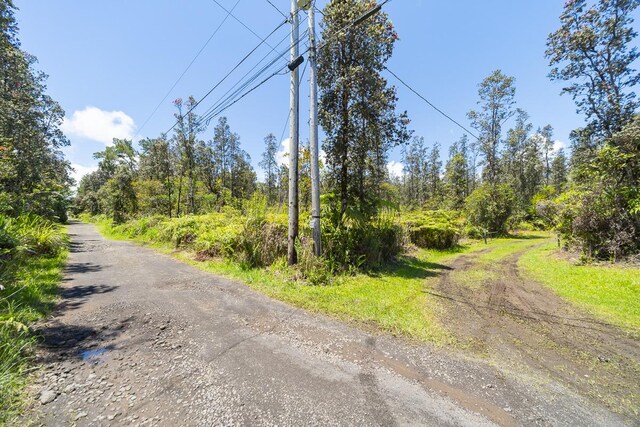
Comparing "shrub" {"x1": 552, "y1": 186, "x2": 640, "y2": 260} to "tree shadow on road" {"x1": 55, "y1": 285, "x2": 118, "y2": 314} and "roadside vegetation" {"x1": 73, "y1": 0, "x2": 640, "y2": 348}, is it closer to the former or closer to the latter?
"roadside vegetation" {"x1": 73, "y1": 0, "x2": 640, "y2": 348}

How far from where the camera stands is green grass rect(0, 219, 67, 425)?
2.22 meters

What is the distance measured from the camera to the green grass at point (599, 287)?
15.0 ft

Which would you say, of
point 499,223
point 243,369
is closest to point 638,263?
point 243,369

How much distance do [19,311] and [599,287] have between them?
38.3 feet

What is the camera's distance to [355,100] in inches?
330

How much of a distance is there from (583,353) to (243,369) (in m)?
4.34

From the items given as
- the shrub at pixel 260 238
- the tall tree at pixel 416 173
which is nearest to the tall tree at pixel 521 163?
the tall tree at pixel 416 173

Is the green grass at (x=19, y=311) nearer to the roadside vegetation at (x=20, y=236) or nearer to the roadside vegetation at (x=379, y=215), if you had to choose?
the roadside vegetation at (x=20, y=236)

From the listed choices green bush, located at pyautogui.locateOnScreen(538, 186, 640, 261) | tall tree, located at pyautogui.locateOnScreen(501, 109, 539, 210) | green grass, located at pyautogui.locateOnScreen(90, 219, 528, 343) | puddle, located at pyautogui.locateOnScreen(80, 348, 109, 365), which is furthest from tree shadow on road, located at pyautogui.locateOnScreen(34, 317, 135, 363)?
tall tree, located at pyautogui.locateOnScreen(501, 109, 539, 210)

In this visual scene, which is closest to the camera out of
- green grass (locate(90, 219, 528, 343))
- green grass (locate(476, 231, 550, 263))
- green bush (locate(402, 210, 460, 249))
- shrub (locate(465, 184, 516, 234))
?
green grass (locate(90, 219, 528, 343))

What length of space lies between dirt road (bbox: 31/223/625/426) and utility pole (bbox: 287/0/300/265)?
9.15ft

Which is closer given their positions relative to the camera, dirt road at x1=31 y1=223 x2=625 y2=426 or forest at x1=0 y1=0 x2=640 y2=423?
dirt road at x1=31 y1=223 x2=625 y2=426

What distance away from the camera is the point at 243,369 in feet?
9.11

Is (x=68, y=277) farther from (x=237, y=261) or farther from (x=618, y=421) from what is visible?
(x=618, y=421)
